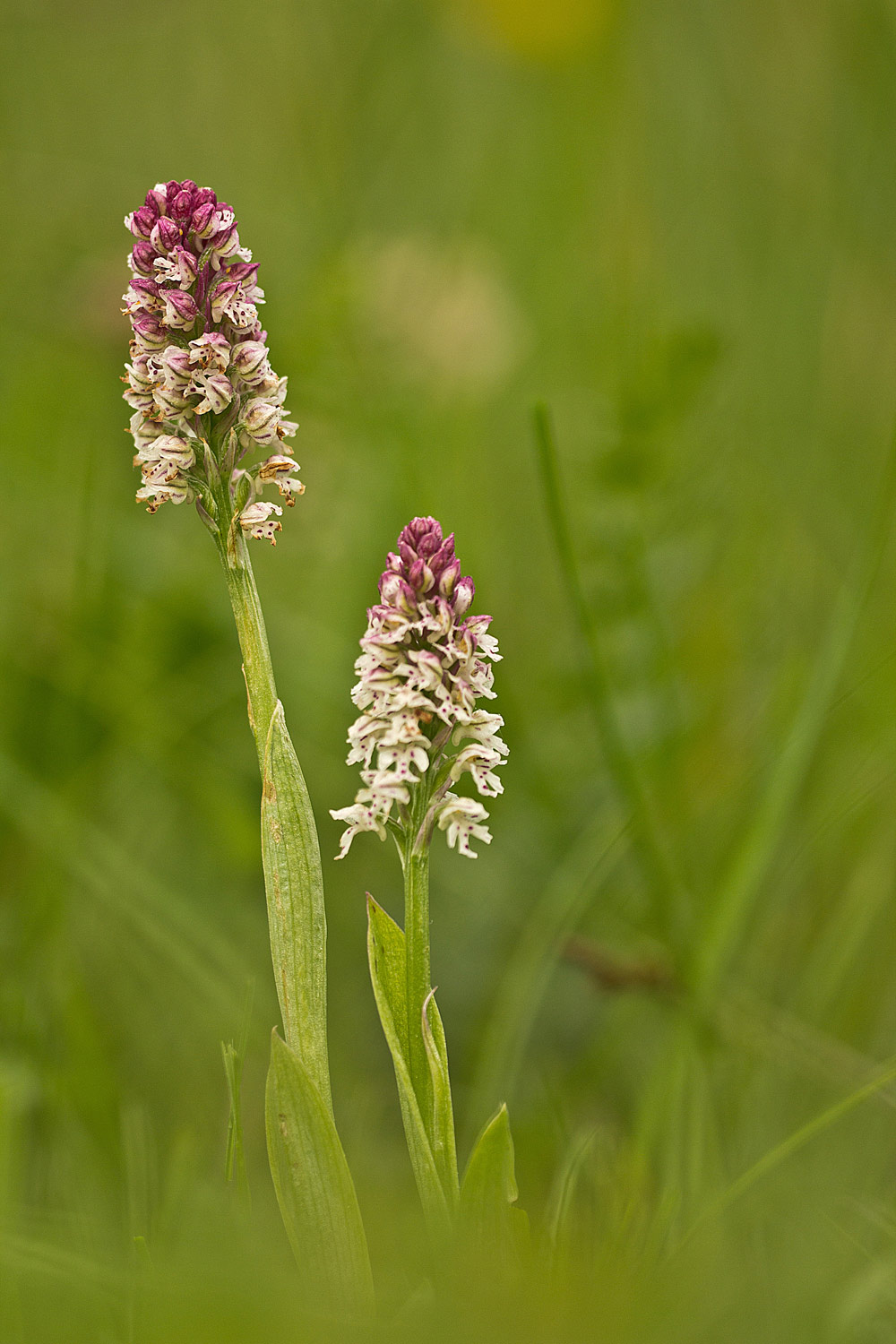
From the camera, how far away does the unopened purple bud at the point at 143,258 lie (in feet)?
5.62

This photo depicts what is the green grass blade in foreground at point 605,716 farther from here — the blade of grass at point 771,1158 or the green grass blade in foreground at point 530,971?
the blade of grass at point 771,1158

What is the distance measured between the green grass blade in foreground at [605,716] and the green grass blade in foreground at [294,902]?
40.2 inches

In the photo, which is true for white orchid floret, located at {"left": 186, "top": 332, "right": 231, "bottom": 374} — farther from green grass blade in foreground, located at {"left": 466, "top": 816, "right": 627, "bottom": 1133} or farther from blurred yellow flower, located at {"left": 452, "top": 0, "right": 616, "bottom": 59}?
blurred yellow flower, located at {"left": 452, "top": 0, "right": 616, "bottom": 59}

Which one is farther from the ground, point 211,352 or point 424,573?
point 211,352

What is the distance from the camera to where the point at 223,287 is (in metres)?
1.67

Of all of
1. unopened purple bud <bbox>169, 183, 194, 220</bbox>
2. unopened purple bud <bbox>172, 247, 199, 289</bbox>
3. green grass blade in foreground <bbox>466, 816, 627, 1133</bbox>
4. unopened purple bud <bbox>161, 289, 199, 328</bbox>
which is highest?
unopened purple bud <bbox>169, 183, 194, 220</bbox>

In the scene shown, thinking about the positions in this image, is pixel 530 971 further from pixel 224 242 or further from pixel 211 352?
pixel 224 242

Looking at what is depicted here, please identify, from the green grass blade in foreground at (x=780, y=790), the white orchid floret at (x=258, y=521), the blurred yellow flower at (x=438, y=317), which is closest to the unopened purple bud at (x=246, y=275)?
the white orchid floret at (x=258, y=521)

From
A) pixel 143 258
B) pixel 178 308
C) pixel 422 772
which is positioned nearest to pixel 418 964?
pixel 422 772

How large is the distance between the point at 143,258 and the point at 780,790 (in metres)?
1.79

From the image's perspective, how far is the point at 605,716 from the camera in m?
2.70

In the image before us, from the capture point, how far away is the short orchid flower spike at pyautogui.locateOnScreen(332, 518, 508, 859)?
1.56m

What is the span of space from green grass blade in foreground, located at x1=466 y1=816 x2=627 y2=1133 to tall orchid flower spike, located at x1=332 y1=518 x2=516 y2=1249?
845 mm

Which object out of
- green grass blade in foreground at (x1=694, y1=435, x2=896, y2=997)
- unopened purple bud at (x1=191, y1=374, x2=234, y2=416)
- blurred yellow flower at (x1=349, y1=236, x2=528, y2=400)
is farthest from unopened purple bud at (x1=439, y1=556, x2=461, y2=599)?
blurred yellow flower at (x1=349, y1=236, x2=528, y2=400)
